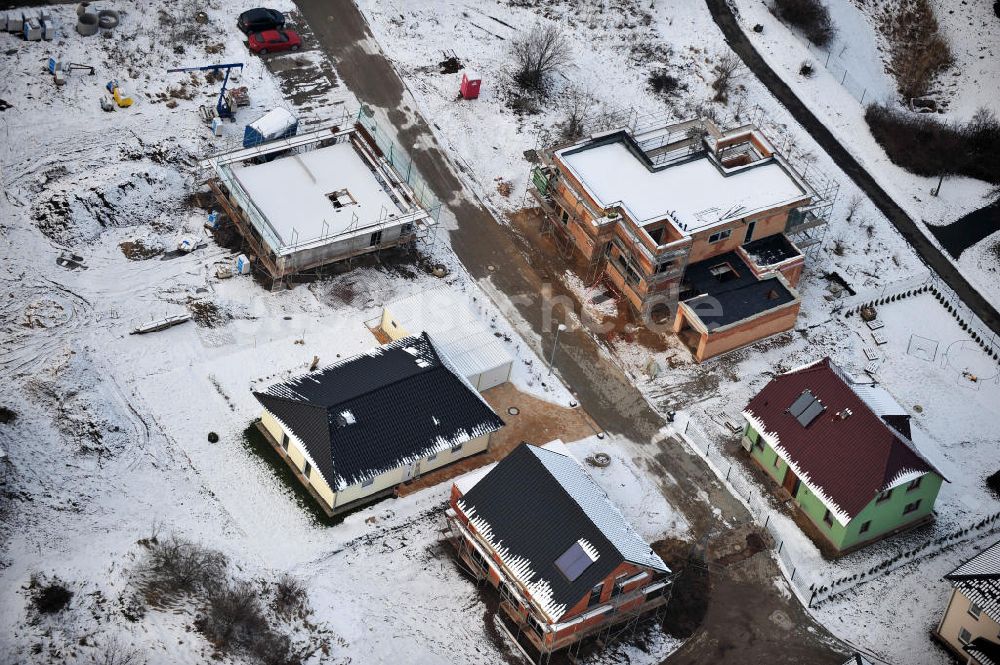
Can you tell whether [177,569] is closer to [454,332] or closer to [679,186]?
[454,332]

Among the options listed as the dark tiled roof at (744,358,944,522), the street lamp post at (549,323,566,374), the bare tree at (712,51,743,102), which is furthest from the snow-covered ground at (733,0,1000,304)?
the street lamp post at (549,323,566,374)

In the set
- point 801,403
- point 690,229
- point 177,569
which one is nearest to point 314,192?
point 690,229

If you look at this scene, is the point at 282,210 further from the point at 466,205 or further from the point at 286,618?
the point at 286,618

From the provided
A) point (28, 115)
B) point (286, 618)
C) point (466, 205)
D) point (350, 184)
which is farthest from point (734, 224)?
point (28, 115)

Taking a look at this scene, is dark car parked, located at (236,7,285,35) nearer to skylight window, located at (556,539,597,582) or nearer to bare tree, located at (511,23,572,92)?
bare tree, located at (511,23,572,92)

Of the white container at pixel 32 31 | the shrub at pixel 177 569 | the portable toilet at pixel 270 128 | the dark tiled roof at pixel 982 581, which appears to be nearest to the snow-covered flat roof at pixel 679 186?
the portable toilet at pixel 270 128
